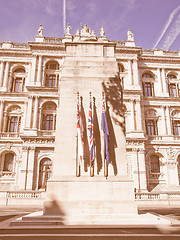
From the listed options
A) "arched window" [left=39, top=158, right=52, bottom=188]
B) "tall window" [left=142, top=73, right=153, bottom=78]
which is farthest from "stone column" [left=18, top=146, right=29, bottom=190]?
"tall window" [left=142, top=73, right=153, bottom=78]

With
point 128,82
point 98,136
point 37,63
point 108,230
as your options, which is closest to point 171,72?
point 128,82

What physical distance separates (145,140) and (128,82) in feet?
27.1

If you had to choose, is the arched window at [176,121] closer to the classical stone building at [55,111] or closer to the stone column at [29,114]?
the classical stone building at [55,111]

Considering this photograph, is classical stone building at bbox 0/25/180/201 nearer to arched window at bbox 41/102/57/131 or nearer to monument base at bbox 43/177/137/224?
arched window at bbox 41/102/57/131

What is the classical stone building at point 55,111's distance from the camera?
83.4 feet

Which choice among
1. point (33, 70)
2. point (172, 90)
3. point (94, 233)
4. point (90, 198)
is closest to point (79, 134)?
point (90, 198)

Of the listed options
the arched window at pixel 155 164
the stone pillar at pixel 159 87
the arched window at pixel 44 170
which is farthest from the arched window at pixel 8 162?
the stone pillar at pixel 159 87

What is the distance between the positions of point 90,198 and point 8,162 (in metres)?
21.2

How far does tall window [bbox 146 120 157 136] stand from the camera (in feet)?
94.6

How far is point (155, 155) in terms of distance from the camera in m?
27.7

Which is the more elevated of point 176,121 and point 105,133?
Result: point 176,121

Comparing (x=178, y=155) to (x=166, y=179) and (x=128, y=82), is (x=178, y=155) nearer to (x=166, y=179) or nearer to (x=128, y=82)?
(x=166, y=179)

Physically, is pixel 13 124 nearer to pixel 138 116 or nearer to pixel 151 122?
pixel 138 116

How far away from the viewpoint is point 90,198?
25.5 feet
